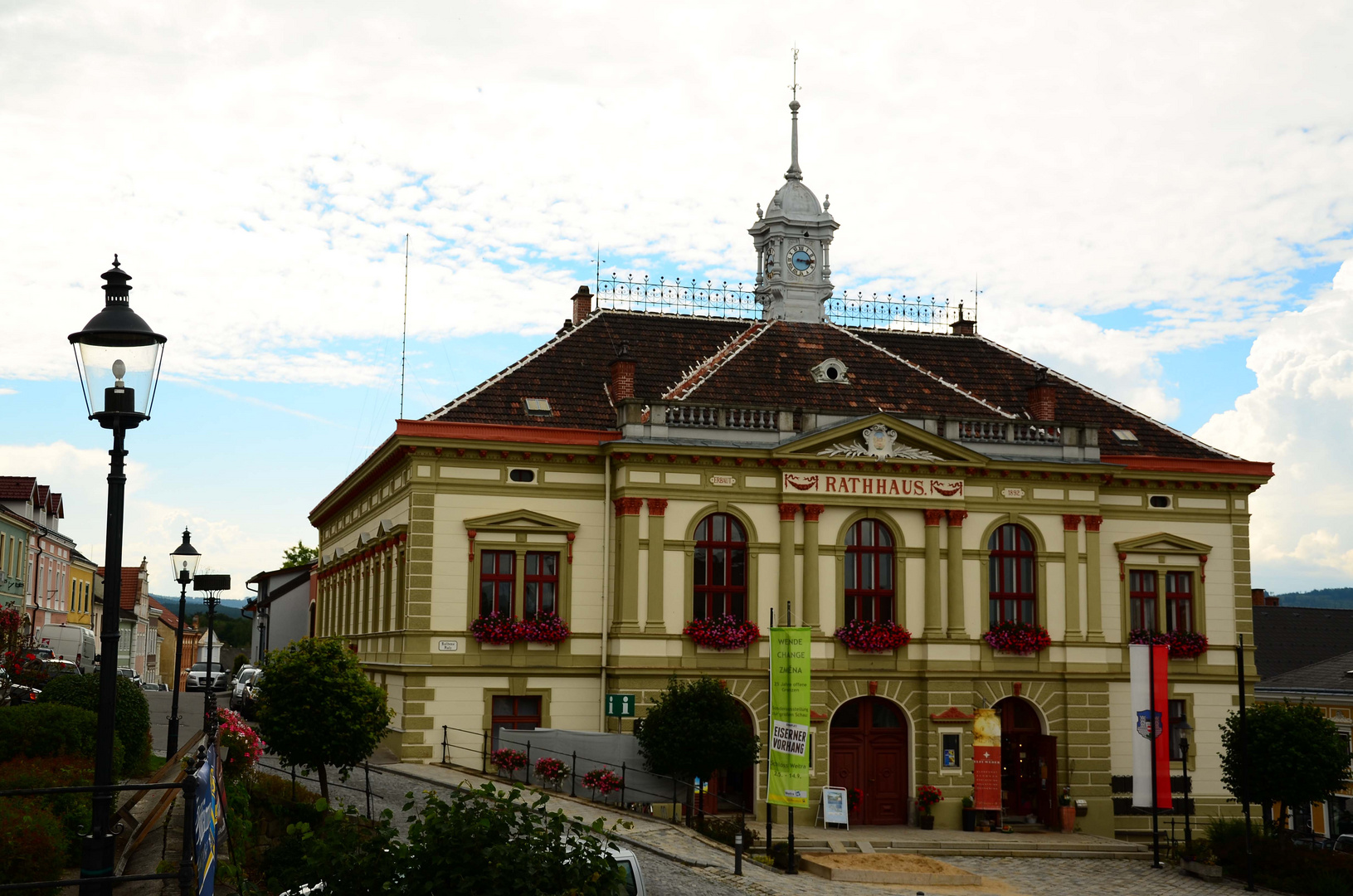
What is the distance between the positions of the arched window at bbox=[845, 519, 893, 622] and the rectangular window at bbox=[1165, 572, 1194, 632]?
27.7ft

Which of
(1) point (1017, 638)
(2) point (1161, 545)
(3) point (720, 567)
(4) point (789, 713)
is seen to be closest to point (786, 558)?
(3) point (720, 567)

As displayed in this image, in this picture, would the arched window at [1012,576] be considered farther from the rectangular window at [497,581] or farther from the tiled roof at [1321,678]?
the tiled roof at [1321,678]

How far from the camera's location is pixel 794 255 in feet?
136

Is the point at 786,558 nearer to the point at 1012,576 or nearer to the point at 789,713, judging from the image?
the point at 1012,576

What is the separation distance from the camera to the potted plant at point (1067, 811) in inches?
1371

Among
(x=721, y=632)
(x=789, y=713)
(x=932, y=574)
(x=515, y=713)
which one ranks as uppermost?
(x=932, y=574)

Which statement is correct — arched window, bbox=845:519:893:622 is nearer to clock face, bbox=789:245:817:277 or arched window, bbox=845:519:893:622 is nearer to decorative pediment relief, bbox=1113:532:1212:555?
decorative pediment relief, bbox=1113:532:1212:555

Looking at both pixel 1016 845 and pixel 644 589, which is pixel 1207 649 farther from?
pixel 644 589

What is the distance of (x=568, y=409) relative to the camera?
→ 3500 cm

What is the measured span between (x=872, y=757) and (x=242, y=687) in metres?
21.6

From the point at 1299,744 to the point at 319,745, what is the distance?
2237 cm

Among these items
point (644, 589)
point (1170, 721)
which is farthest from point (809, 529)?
point (1170, 721)

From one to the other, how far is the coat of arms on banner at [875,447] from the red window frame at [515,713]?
9.52m

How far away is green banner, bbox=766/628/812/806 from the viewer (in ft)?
89.2
